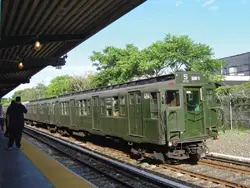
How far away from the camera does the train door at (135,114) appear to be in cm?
1166

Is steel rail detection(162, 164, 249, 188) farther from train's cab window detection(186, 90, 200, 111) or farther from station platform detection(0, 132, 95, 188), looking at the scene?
station platform detection(0, 132, 95, 188)

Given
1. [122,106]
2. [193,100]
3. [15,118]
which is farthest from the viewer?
[122,106]

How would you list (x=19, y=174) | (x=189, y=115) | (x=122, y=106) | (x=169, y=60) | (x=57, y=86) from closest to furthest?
(x=19, y=174), (x=189, y=115), (x=122, y=106), (x=169, y=60), (x=57, y=86)

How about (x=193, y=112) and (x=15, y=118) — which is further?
(x=15, y=118)

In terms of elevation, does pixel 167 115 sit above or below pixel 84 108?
below

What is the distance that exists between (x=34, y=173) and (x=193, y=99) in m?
5.60

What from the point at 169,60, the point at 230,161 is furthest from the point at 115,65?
the point at 230,161

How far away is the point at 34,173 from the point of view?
808 centimetres

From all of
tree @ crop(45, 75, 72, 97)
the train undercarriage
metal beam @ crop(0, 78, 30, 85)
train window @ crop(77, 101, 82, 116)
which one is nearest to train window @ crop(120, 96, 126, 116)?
the train undercarriage

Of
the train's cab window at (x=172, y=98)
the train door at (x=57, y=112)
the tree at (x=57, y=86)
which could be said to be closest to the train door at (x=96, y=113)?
the train's cab window at (x=172, y=98)

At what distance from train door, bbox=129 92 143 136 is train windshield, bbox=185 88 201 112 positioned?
5.04 ft

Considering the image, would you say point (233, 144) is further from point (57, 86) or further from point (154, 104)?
point (57, 86)

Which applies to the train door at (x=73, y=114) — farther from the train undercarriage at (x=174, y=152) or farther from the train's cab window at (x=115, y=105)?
the train undercarriage at (x=174, y=152)

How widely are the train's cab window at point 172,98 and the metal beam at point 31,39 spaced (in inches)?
213
